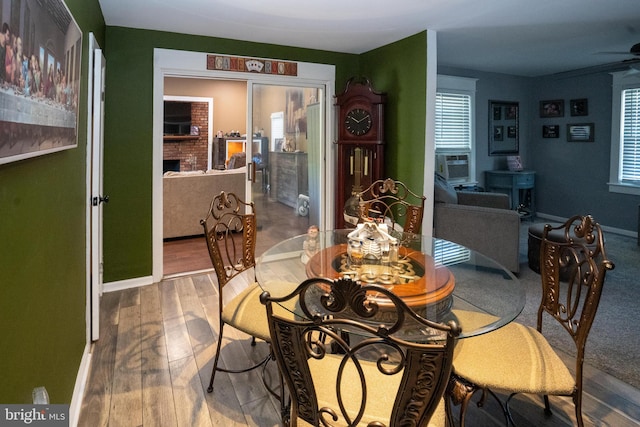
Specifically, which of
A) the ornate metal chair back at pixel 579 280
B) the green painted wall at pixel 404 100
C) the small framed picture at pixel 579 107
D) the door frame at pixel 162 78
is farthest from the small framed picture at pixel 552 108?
the ornate metal chair back at pixel 579 280

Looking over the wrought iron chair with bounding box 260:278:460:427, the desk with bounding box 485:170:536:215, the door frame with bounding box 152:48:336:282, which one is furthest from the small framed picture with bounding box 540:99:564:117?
the wrought iron chair with bounding box 260:278:460:427

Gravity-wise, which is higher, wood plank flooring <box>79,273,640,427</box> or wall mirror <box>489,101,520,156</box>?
wall mirror <box>489,101,520,156</box>

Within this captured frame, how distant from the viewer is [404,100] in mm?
4102

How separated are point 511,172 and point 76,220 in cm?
584

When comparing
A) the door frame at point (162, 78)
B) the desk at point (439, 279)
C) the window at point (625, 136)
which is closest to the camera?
the desk at point (439, 279)

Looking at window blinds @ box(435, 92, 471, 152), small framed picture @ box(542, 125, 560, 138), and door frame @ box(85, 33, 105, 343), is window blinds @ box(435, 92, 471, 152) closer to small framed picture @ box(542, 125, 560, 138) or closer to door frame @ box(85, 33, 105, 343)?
small framed picture @ box(542, 125, 560, 138)

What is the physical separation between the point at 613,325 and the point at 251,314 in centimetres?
259

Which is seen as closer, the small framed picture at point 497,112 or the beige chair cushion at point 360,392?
the beige chair cushion at point 360,392

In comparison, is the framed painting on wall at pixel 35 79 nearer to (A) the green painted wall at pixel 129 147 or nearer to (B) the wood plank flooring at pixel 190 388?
(B) the wood plank flooring at pixel 190 388

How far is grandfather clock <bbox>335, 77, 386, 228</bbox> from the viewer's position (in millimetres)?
4203

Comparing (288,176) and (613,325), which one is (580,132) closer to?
(613,325)

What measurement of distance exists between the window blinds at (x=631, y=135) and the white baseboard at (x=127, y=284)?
6.31 metres

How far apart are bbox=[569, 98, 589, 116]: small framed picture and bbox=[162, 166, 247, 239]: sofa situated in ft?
17.2

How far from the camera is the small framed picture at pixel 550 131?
639cm
